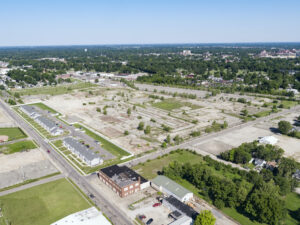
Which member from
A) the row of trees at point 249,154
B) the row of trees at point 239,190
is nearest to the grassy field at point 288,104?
the row of trees at point 249,154

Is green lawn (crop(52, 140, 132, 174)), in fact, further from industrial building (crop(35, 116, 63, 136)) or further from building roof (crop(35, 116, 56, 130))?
building roof (crop(35, 116, 56, 130))

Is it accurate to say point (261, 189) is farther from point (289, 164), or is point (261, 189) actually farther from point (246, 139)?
point (246, 139)

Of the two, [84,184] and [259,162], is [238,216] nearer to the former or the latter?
[259,162]

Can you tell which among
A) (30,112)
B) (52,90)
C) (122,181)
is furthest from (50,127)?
(52,90)

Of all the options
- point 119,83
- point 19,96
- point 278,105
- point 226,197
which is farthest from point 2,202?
point 119,83

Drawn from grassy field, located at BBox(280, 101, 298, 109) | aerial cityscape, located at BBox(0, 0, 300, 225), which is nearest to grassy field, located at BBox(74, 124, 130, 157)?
aerial cityscape, located at BBox(0, 0, 300, 225)

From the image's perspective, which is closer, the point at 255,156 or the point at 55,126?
the point at 255,156
